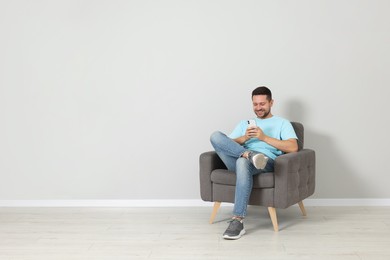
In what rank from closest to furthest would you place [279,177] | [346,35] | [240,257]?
[240,257]
[279,177]
[346,35]

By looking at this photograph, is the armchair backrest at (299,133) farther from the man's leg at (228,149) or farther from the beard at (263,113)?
the man's leg at (228,149)

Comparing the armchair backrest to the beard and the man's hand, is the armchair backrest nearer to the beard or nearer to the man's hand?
the beard

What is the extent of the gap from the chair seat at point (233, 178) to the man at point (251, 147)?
0.05 m

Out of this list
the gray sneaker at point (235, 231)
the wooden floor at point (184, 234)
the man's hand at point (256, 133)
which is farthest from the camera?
the man's hand at point (256, 133)

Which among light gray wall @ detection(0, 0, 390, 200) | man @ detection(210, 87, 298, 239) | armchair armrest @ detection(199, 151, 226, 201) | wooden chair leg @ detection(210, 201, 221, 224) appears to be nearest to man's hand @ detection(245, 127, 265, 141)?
man @ detection(210, 87, 298, 239)

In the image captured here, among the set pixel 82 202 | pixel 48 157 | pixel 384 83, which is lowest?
pixel 82 202

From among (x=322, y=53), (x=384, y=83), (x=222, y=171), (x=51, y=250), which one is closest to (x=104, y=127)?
(x=222, y=171)

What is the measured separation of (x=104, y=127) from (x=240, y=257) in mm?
2234

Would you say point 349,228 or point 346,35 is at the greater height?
point 346,35

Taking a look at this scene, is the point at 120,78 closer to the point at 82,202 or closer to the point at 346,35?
the point at 82,202

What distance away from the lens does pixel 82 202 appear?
5160 millimetres

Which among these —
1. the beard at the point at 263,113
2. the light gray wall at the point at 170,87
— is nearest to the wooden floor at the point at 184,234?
the light gray wall at the point at 170,87

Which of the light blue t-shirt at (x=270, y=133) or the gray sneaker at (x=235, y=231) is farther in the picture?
the light blue t-shirt at (x=270, y=133)

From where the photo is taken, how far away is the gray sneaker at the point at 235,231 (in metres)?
3.85
